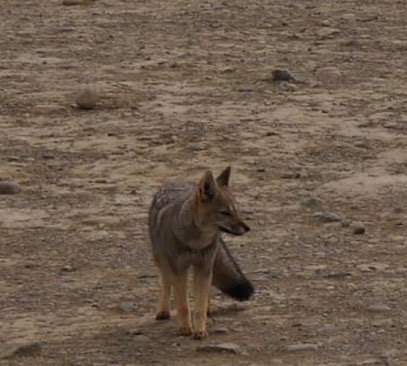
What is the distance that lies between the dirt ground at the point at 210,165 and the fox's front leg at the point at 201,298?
0.20 feet

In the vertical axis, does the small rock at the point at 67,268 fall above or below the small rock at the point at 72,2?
above

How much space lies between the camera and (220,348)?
328 inches

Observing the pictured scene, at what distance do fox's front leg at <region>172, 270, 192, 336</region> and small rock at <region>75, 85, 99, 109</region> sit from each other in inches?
220

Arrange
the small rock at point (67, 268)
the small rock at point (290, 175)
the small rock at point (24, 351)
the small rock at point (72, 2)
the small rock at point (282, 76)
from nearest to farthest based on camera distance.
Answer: the small rock at point (24, 351)
the small rock at point (67, 268)
the small rock at point (290, 175)
the small rock at point (282, 76)
the small rock at point (72, 2)

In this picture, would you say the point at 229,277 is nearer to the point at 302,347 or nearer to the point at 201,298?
the point at 201,298

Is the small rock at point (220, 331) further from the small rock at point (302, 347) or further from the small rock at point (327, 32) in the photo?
the small rock at point (327, 32)

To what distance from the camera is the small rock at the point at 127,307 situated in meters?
9.07

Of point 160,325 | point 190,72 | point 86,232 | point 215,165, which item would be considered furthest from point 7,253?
point 190,72

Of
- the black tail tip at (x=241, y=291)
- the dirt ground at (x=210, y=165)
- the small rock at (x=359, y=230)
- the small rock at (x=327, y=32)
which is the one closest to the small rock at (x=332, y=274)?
the dirt ground at (x=210, y=165)

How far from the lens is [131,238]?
10.5m

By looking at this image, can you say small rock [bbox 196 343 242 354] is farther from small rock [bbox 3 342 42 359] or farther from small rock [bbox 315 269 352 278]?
small rock [bbox 315 269 352 278]

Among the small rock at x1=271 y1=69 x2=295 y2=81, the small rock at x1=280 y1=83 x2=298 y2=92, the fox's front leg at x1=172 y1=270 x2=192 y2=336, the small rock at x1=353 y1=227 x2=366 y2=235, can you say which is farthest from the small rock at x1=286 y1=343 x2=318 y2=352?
the small rock at x1=271 y1=69 x2=295 y2=81

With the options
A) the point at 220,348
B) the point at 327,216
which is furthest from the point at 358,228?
the point at 220,348

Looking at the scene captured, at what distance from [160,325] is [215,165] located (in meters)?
3.60
